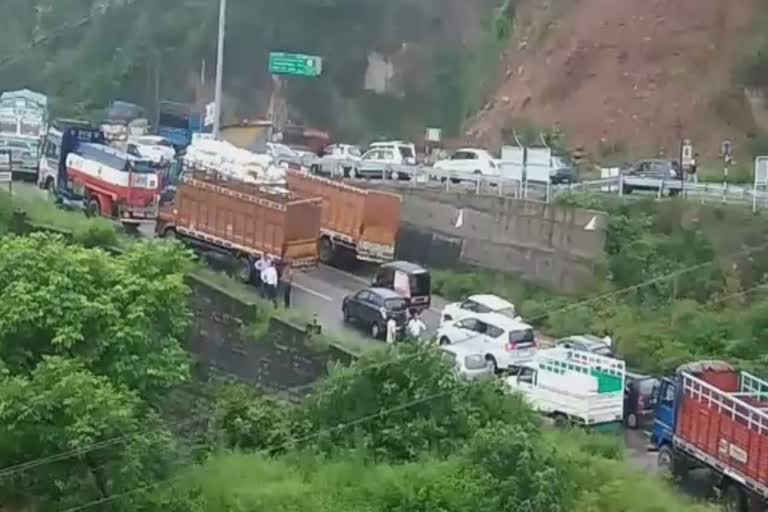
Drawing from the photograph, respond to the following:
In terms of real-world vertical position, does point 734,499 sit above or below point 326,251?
below

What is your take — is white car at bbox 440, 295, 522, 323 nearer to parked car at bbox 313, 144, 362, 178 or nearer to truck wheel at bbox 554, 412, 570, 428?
truck wheel at bbox 554, 412, 570, 428

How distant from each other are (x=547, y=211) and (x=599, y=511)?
43.8 feet

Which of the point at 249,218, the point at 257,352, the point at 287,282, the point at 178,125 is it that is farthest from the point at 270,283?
the point at 178,125

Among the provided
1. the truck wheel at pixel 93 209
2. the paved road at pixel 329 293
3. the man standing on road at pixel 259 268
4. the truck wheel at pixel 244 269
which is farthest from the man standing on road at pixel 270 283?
the truck wheel at pixel 93 209

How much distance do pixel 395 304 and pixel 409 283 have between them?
3.81 feet

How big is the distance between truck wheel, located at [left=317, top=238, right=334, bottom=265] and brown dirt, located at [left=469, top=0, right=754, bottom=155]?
12.4m

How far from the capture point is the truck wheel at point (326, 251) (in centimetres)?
3067

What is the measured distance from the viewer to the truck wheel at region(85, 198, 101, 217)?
31.6 m

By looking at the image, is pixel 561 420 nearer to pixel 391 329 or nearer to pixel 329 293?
pixel 391 329

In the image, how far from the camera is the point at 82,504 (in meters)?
16.8

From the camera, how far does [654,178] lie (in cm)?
3294

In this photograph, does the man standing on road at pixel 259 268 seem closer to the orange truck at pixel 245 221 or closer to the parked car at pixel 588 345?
the orange truck at pixel 245 221

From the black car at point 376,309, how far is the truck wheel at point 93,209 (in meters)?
7.08

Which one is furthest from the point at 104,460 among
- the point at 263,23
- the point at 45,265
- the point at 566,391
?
the point at 263,23
